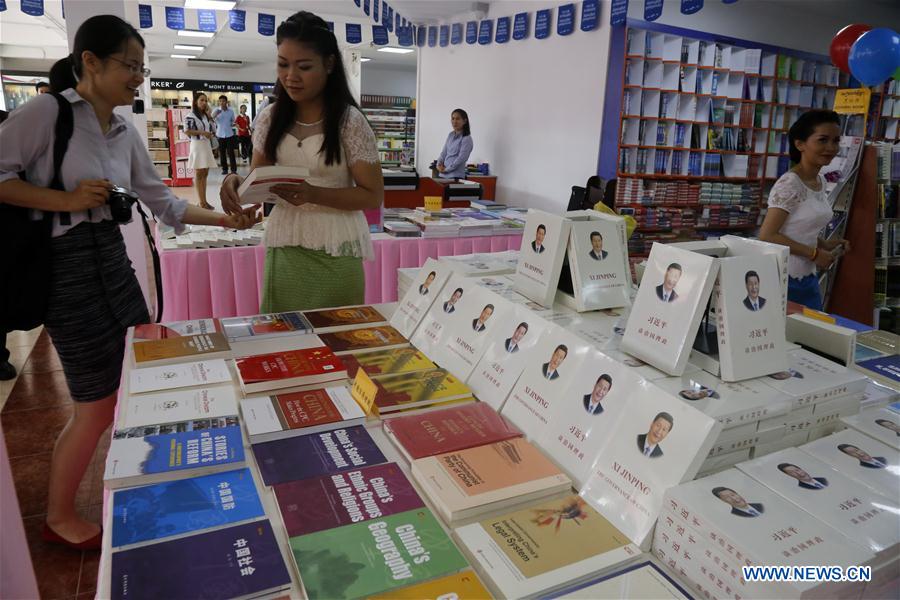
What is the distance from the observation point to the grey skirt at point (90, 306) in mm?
1740

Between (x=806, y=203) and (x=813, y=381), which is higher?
(x=806, y=203)

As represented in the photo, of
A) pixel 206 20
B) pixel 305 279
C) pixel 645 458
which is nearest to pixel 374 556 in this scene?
pixel 645 458

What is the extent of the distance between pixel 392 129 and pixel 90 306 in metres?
14.9

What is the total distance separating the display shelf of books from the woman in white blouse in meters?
→ 13.1

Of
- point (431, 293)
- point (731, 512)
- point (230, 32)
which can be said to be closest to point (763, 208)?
point (431, 293)

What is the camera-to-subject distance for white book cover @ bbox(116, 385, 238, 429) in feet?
4.33

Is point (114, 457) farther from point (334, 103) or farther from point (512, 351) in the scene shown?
point (334, 103)

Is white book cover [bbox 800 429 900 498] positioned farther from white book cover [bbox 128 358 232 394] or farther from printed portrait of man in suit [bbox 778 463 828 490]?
white book cover [bbox 128 358 232 394]

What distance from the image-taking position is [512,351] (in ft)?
4.86

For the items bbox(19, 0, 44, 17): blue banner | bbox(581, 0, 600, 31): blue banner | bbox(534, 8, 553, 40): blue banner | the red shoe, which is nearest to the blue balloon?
bbox(581, 0, 600, 31): blue banner

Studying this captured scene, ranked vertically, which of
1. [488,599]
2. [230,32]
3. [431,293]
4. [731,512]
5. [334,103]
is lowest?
[488,599]

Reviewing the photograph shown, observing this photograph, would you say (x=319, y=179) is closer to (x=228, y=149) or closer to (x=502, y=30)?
(x=502, y=30)

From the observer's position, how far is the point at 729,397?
1081 millimetres

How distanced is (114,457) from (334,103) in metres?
1.25
